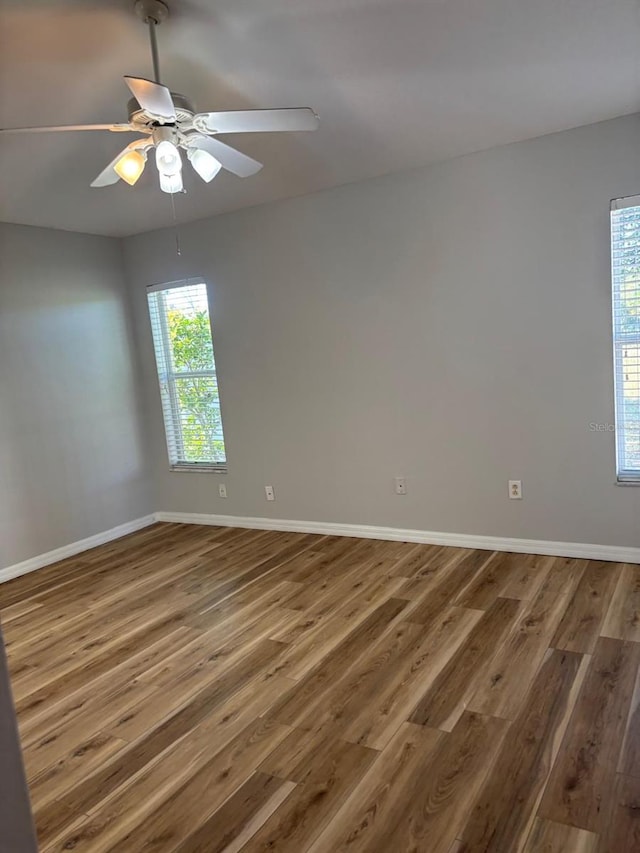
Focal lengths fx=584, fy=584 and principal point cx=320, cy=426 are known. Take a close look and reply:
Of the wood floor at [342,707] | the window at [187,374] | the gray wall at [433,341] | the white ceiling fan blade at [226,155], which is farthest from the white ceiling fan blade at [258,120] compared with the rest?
the window at [187,374]

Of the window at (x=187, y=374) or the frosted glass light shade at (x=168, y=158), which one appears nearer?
the frosted glass light shade at (x=168, y=158)

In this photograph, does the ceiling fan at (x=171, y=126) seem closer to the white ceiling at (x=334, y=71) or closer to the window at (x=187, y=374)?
the white ceiling at (x=334, y=71)

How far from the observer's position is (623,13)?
2158mm

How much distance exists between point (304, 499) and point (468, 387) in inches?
61.8

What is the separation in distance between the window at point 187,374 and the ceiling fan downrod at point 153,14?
8.87 ft

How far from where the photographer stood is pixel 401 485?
4.11 metres

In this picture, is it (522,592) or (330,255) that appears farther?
(330,255)

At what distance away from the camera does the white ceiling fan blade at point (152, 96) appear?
1788mm

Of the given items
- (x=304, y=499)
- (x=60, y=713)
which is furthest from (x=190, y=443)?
(x=60, y=713)

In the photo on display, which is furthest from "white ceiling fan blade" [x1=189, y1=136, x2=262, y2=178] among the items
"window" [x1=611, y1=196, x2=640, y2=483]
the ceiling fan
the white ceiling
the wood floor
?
the wood floor

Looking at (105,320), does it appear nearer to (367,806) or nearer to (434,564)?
(434,564)

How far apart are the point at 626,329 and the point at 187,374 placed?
3350 millimetres

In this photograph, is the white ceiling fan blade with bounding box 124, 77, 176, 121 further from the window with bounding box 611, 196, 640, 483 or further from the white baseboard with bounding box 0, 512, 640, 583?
the white baseboard with bounding box 0, 512, 640, 583

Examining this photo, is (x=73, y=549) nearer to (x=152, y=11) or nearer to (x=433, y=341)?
(x=433, y=341)
